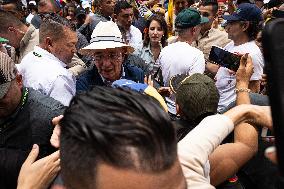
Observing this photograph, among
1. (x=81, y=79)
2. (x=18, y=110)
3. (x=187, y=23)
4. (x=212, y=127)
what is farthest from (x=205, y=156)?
(x=187, y=23)

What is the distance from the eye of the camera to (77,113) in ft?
3.58

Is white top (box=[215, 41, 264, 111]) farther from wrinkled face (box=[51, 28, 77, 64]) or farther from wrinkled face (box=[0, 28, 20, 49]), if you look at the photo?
wrinkled face (box=[0, 28, 20, 49])

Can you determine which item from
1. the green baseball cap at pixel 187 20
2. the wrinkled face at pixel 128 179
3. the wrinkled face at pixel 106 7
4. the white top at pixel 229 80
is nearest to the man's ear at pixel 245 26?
the white top at pixel 229 80

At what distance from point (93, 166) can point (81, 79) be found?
256 cm

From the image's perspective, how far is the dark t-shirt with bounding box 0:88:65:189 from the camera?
218 centimetres

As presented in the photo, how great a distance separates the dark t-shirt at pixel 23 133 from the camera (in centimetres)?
218

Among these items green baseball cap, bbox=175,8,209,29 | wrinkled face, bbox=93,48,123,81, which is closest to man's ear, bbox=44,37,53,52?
wrinkled face, bbox=93,48,123,81

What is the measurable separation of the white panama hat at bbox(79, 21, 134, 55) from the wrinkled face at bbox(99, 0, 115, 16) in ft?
9.11

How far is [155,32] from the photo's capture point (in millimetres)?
5656

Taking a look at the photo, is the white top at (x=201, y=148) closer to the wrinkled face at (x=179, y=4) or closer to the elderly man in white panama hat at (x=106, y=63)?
the elderly man in white panama hat at (x=106, y=63)

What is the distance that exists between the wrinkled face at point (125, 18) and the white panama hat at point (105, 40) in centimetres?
221

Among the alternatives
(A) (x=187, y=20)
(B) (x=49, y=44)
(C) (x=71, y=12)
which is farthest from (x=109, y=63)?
(C) (x=71, y=12)

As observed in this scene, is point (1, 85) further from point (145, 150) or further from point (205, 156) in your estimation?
point (145, 150)

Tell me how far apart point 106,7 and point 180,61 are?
8.76 feet
